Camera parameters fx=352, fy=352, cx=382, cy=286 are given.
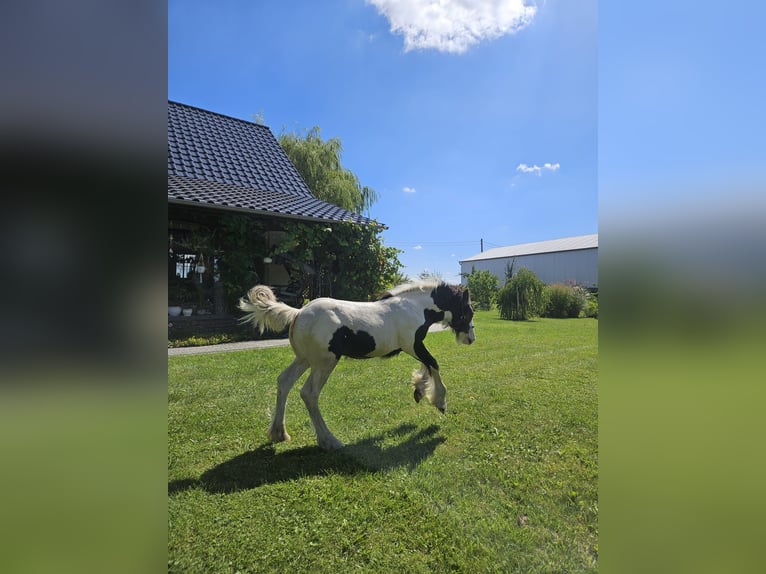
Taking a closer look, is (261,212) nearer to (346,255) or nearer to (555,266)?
(346,255)

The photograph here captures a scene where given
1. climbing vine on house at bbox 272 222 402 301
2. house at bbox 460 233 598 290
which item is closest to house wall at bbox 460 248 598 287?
house at bbox 460 233 598 290

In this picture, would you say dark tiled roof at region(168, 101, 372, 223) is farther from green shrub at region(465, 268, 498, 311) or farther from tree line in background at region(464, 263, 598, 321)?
tree line in background at region(464, 263, 598, 321)

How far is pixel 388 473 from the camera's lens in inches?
98.7

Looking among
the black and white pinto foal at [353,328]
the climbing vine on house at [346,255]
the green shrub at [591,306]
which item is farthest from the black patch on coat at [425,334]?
the green shrub at [591,306]

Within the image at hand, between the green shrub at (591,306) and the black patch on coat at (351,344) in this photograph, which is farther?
the black patch on coat at (351,344)

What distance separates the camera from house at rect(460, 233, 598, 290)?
188cm

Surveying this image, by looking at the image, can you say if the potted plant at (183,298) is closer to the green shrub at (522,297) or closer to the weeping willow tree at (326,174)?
the weeping willow tree at (326,174)

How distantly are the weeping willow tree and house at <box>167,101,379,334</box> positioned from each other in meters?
0.38

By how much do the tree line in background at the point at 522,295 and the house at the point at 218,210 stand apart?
4.42 feet

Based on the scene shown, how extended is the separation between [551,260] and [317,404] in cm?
212

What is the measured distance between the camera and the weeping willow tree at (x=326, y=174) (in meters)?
4.59
